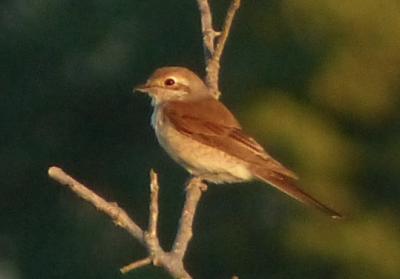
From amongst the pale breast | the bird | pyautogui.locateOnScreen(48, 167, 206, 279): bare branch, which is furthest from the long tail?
pyautogui.locateOnScreen(48, 167, 206, 279): bare branch

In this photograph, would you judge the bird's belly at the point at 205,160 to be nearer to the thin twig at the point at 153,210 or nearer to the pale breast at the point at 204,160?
the pale breast at the point at 204,160

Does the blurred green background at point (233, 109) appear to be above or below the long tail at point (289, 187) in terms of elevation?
above

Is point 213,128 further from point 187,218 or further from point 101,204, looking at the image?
point 101,204

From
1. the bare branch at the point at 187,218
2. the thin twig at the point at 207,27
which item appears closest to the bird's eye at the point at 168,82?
the thin twig at the point at 207,27

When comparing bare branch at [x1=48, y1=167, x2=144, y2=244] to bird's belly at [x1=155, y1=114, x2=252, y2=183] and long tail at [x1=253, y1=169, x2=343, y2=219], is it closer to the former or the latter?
long tail at [x1=253, y1=169, x2=343, y2=219]

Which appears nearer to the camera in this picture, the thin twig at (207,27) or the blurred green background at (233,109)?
the thin twig at (207,27)

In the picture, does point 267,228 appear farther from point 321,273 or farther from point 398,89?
point 398,89

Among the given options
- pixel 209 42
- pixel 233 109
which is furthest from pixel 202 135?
pixel 233 109
